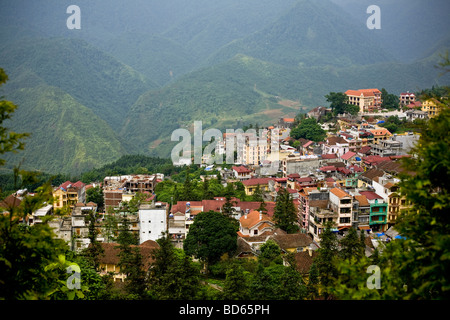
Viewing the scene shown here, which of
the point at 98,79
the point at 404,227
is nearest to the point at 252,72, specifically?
the point at 98,79

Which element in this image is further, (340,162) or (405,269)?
(340,162)

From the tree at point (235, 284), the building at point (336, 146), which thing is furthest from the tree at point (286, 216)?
the building at point (336, 146)

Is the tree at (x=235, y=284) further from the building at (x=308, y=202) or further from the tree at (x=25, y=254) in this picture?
the building at (x=308, y=202)

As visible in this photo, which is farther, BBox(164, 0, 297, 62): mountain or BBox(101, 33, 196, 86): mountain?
BBox(164, 0, 297, 62): mountain

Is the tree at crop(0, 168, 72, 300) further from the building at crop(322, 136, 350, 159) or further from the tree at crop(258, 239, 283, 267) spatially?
the building at crop(322, 136, 350, 159)

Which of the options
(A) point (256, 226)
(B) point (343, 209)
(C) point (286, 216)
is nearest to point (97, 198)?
(A) point (256, 226)

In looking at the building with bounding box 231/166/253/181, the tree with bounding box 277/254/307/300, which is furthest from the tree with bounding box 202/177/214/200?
the tree with bounding box 277/254/307/300

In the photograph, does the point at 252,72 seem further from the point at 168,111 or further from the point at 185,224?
the point at 185,224
